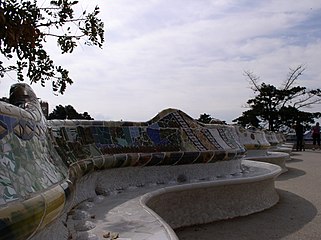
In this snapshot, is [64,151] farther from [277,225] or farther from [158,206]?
[277,225]

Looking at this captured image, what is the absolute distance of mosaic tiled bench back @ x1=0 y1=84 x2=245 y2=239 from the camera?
1.31 metres

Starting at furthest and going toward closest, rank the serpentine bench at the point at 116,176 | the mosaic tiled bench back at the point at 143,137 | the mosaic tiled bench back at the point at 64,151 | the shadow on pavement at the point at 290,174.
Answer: the shadow on pavement at the point at 290,174, the mosaic tiled bench back at the point at 143,137, the serpentine bench at the point at 116,176, the mosaic tiled bench back at the point at 64,151

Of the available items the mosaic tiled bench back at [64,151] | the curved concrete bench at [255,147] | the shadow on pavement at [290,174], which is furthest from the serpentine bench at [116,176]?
the curved concrete bench at [255,147]

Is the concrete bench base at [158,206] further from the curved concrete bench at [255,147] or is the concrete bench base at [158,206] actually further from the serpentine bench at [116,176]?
the curved concrete bench at [255,147]

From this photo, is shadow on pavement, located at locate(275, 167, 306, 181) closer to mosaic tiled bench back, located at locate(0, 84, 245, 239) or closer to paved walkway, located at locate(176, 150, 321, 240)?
paved walkway, located at locate(176, 150, 321, 240)

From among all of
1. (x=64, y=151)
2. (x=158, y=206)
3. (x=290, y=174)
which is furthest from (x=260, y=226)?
(x=290, y=174)

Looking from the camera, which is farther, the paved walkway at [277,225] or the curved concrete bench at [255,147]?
the curved concrete bench at [255,147]

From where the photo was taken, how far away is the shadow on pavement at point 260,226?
12.3 feet

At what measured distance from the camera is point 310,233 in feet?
12.7

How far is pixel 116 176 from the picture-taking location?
3.75m

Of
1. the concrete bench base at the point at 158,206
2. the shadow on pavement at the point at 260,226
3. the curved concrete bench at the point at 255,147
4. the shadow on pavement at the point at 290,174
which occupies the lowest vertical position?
the shadow on pavement at the point at 260,226

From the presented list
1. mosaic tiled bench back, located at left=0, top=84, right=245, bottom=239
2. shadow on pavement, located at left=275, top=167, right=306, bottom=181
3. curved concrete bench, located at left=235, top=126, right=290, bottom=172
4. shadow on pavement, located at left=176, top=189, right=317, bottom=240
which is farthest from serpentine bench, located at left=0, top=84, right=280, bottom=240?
Answer: curved concrete bench, located at left=235, top=126, right=290, bottom=172

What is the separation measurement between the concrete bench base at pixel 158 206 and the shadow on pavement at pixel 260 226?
0.12m

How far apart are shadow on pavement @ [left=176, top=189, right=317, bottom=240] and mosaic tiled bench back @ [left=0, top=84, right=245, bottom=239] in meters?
0.74
